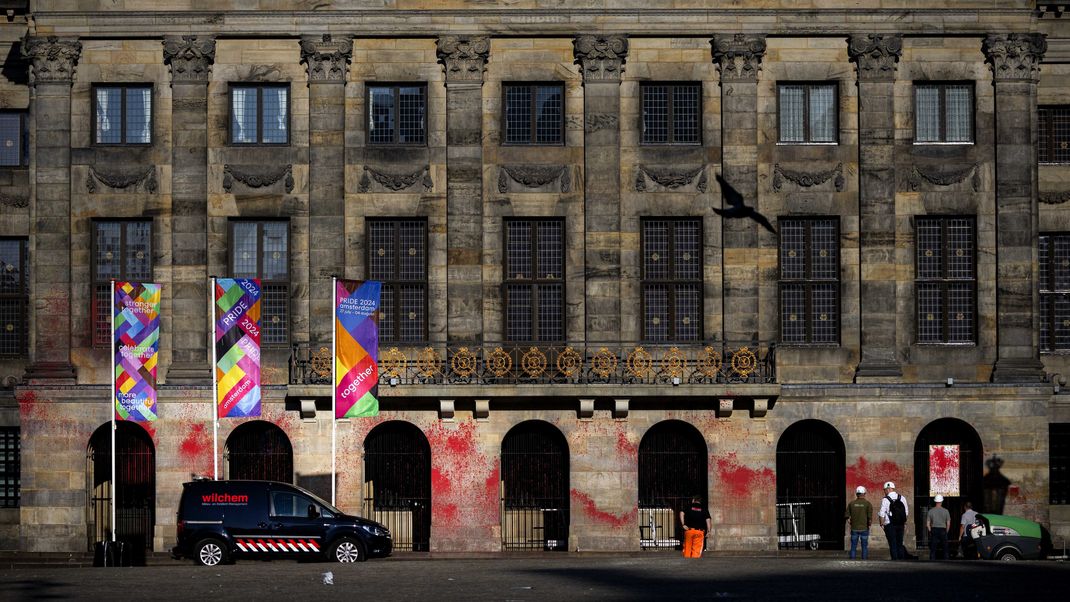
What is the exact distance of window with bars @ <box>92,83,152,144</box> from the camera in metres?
51.4

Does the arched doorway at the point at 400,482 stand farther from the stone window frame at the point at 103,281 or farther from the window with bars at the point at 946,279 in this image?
the window with bars at the point at 946,279

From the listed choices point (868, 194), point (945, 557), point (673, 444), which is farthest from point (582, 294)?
point (945, 557)

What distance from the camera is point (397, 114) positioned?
169 ft

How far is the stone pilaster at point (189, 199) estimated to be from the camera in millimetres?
50875

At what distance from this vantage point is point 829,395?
50.8 metres

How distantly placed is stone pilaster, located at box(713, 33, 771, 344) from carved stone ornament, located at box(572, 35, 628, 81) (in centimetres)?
247

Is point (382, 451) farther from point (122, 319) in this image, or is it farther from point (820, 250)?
point (820, 250)

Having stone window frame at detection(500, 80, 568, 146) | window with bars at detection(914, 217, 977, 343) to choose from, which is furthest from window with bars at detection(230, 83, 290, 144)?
window with bars at detection(914, 217, 977, 343)

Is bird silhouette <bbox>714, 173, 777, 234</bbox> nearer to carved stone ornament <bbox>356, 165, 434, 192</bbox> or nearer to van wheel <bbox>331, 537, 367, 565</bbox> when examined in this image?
carved stone ornament <bbox>356, 165, 434, 192</bbox>

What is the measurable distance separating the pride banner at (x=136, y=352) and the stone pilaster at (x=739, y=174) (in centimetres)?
1447

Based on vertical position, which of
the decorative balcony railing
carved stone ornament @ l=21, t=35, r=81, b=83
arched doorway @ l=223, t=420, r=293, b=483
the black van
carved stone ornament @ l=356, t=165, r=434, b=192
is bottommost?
the black van

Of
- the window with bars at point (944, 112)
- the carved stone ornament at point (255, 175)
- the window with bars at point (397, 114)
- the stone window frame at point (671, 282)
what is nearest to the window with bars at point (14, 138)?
the carved stone ornament at point (255, 175)

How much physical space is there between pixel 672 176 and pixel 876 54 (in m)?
6.13

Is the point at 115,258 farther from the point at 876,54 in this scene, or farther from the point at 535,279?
the point at 876,54
